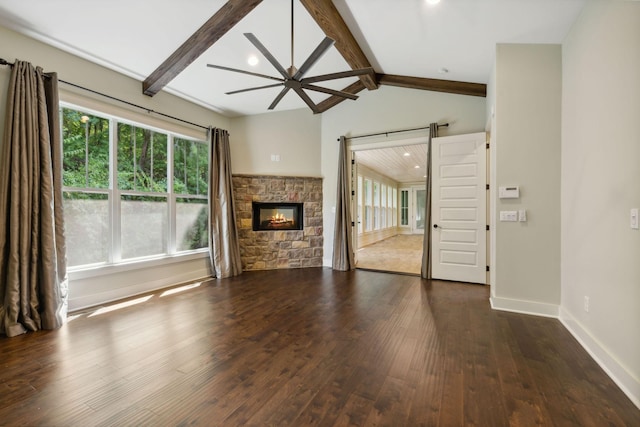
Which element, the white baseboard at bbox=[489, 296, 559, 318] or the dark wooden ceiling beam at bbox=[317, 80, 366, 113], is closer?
the white baseboard at bbox=[489, 296, 559, 318]

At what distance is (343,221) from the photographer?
5336 mm

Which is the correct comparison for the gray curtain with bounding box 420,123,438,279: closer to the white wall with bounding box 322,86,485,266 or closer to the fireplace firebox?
the white wall with bounding box 322,86,485,266

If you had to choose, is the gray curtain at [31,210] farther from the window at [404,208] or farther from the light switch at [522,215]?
the window at [404,208]

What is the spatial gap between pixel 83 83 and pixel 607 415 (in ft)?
17.7

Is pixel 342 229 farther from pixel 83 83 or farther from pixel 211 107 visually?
pixel 83 83

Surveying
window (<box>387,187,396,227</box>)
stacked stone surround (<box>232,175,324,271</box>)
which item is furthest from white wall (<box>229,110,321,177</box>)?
window (<box>387,187,396,227</box>)

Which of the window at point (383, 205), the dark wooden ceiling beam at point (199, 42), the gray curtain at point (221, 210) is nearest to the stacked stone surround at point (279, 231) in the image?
the gray curtain at point (221, 210)

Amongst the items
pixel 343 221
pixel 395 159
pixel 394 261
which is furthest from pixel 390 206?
pixel 343 221

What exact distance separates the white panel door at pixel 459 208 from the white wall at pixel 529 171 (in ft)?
3.56

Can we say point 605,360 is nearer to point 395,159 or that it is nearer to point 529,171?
point 529,171

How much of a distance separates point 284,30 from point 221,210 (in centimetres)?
292

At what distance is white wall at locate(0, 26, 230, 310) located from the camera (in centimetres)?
A: 288

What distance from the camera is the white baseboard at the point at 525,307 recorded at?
9.73 feet

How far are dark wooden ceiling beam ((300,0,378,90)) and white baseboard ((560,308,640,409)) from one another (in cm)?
380
